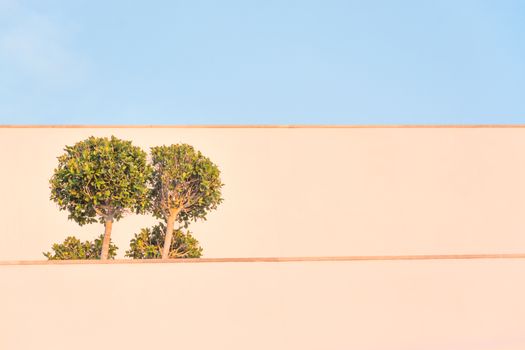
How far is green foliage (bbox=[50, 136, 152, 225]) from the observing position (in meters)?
14.1

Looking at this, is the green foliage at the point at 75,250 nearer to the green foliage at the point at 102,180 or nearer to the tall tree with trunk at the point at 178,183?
the green foliage at the point at 102,180

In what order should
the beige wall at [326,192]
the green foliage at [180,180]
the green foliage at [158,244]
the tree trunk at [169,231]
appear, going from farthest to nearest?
the beige wall at [326,192] < the green foliage at [158,244] < the tree trunk at [169,231] < the green foliage at [180,180]

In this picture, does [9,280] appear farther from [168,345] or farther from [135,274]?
[168,345]

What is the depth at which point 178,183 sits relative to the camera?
49.6 feet

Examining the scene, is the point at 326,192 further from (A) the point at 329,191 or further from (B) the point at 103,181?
(B) the point at 103,181

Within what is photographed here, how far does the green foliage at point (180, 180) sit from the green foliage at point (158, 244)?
81 centimetres

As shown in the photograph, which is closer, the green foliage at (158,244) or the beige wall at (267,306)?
the beige wall at (267,306)

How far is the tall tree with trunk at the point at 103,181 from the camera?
46.2 feet

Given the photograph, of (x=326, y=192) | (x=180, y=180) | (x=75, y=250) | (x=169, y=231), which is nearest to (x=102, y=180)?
(x=180, y=180)

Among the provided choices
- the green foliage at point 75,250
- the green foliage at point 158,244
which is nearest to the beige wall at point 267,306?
the green foliage at point 75,250

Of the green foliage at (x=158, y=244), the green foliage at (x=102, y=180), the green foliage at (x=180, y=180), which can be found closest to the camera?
the green foliage at (x=102, y=180)

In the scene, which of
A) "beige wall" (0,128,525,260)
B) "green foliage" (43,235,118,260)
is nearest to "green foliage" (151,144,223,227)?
"green foliage" (43,235,118,260)

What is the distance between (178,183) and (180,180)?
6.3 inches

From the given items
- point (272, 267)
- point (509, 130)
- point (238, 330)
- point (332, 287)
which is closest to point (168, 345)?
point (238, 330)
